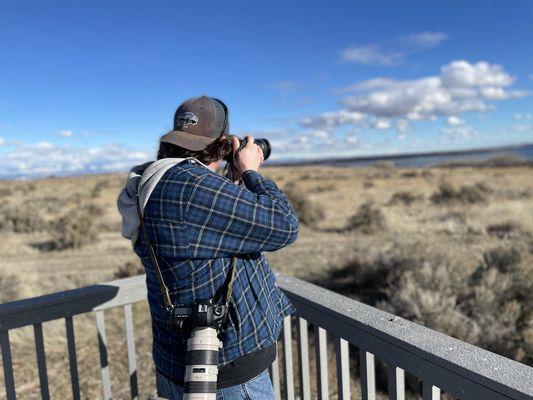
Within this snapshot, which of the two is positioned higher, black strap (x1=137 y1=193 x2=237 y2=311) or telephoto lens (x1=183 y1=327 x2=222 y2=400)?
black strap (x1=137 y1=193 x2=237 y2=311)

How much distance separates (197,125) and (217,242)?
380 mm

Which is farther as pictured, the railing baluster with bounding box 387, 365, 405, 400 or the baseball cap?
the railing baluster with bounding box 387, 365, 405, 400

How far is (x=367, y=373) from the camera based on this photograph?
1.82m

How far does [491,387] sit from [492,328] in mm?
3488

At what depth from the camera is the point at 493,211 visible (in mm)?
14141

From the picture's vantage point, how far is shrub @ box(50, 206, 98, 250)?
1187cm

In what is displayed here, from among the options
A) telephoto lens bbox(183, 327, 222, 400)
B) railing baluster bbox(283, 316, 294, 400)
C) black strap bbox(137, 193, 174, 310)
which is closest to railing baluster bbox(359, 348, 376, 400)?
railing baluster bbox(283, 316, 294, 400)

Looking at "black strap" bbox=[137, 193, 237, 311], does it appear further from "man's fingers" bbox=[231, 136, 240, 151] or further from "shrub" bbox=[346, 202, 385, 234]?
"shrub" bbox=[346, 202, 385, 234]

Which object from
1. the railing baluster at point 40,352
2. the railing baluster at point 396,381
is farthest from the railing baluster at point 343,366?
the railing baluster at point 40,352

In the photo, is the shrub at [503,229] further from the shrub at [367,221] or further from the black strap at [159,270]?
the black strap at [159,270]

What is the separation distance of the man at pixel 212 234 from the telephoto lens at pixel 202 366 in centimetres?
9

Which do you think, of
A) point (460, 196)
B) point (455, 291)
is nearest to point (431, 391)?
point (455, 291)

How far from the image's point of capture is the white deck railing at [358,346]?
51.4 inches

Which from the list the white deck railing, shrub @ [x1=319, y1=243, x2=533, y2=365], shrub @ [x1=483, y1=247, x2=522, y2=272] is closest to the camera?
the white deck railing
